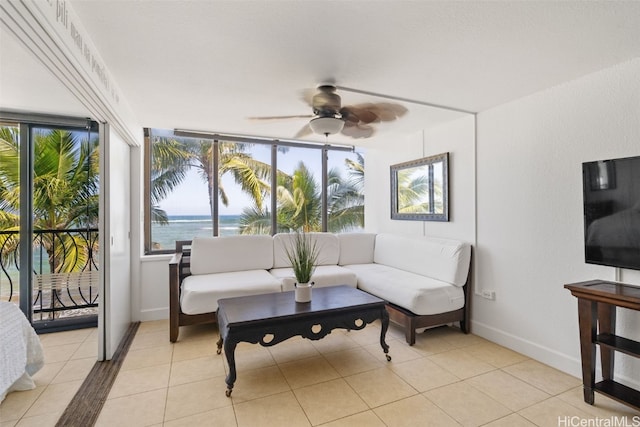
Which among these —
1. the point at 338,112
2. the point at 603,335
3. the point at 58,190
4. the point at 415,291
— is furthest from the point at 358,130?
the point at 58,190

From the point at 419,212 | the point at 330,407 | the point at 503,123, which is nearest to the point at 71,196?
the point at 330,407

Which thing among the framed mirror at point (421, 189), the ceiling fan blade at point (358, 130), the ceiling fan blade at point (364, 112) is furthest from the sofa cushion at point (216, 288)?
the framed mirror at point (421, 189)

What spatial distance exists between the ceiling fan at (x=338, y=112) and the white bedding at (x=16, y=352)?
96.4 inches

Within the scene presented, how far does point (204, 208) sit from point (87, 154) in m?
1.39

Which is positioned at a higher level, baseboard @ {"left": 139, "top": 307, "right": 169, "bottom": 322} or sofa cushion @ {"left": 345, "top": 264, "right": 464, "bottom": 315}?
sofa cushion @ {"left": 345, "top": 264, "right": 464, "bottom": 315}

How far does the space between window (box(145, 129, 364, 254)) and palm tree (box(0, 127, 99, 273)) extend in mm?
641

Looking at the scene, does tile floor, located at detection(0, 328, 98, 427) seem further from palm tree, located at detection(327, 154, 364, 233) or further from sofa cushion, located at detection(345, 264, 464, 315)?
palm tree, located at detection(327, 154, 364, 233)

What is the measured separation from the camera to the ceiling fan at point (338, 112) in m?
2.44

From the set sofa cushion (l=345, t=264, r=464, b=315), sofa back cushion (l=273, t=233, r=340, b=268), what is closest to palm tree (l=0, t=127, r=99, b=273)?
sofa back cushion (l=273, t=233, r=340, b=268)

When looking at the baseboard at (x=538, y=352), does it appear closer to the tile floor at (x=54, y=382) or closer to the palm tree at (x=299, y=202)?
the palm tree at (x=299, y=202)

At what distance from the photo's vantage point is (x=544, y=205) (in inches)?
100

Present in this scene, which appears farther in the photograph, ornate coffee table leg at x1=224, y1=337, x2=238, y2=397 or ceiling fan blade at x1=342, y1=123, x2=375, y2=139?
ceiling fan blade at x1=342, y1=123, x2=375, y2=139

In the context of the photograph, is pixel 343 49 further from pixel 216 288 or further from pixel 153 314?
pixel 153 314

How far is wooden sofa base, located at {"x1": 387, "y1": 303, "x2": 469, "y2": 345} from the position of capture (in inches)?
113
